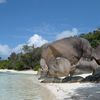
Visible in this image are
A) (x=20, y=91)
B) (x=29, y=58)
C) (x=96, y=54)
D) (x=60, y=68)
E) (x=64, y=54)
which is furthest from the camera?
(x=29, y=58)

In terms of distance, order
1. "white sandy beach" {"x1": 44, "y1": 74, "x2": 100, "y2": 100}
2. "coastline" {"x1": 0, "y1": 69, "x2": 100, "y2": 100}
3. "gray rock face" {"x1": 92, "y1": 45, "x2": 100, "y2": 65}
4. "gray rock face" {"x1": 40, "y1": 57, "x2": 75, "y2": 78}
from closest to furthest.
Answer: "white sandy beach" {"x1": 44, "y1": 74, "x2": 100, "y2": 100}
"coastline" {"x1": 0, "y1": 69, "x2": 100, "y2": 100}
"gray rock face" {"x1": 40, "y1": 57, "x2": 75, "y2": 78}
"gray rock face" {"x1": 92, "y1": 45, "x2": 100, "y2": 65}

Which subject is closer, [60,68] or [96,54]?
[60,68]

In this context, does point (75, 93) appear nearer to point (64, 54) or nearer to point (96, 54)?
point (64, 54)

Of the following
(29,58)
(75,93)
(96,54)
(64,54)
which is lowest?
(75,93)

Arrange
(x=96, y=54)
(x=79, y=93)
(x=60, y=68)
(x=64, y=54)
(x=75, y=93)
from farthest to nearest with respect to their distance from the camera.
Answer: (x=96, y=54)
(x=64, y=54)
(x=60, y=68)
(x=75, y=93)
(x=79, y=93)

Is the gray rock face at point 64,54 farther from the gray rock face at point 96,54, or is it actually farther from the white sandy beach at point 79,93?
the white sandy beach at point 79,93

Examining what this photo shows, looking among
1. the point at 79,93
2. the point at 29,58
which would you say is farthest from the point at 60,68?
the point at 29,58

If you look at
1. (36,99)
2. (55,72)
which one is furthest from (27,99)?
(55,72)

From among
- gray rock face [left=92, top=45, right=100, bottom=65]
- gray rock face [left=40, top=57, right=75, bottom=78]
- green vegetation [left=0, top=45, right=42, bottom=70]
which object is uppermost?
green vegetation [left=0, top=45, right=42, bottom=70]

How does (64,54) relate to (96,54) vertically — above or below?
above

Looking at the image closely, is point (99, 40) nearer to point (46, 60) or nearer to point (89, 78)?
point (46, 60)

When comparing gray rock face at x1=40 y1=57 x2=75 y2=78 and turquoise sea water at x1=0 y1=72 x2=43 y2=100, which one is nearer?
turquoise sea water at x1=0 y1=72 x2=43 y2=100

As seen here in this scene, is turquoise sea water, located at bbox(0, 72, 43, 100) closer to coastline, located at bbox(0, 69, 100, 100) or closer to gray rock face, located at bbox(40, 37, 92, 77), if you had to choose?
coastline, located at bbox(0, 69, 100, 100)

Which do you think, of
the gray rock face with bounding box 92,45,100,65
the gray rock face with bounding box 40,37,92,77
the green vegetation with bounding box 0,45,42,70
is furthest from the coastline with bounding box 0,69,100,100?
the green vegetation with bounding box 0,45,42,70
